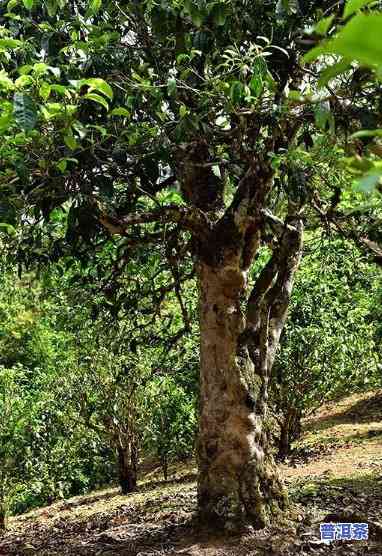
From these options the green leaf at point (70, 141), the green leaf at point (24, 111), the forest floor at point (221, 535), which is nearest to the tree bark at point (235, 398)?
the forest floor at point (221, 535)

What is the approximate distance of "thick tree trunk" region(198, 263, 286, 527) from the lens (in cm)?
432

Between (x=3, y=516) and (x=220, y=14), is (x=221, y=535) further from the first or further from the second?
(x=3, y=516)

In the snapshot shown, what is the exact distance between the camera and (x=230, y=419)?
4.42 m

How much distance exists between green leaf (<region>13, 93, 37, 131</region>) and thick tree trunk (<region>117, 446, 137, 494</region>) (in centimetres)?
754

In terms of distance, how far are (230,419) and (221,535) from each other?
75 cm

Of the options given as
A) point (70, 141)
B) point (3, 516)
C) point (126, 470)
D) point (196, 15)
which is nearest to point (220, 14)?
point (196, 15)

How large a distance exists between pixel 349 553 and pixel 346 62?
3993 mm

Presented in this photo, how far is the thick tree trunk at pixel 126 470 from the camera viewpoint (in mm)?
9133

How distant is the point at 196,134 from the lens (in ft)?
12.1

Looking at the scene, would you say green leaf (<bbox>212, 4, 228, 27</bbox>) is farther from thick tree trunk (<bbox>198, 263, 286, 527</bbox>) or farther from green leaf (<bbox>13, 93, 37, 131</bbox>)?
thick tree trunk (<bbox>198, 263, 286, 527</bbox>)

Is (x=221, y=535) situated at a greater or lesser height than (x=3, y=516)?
Answer: lesser

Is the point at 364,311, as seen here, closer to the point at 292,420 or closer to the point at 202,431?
the point at 292,420

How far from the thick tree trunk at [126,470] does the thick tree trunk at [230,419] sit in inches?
192

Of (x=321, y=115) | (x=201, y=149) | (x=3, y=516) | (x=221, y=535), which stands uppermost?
(x=201, y=149)
